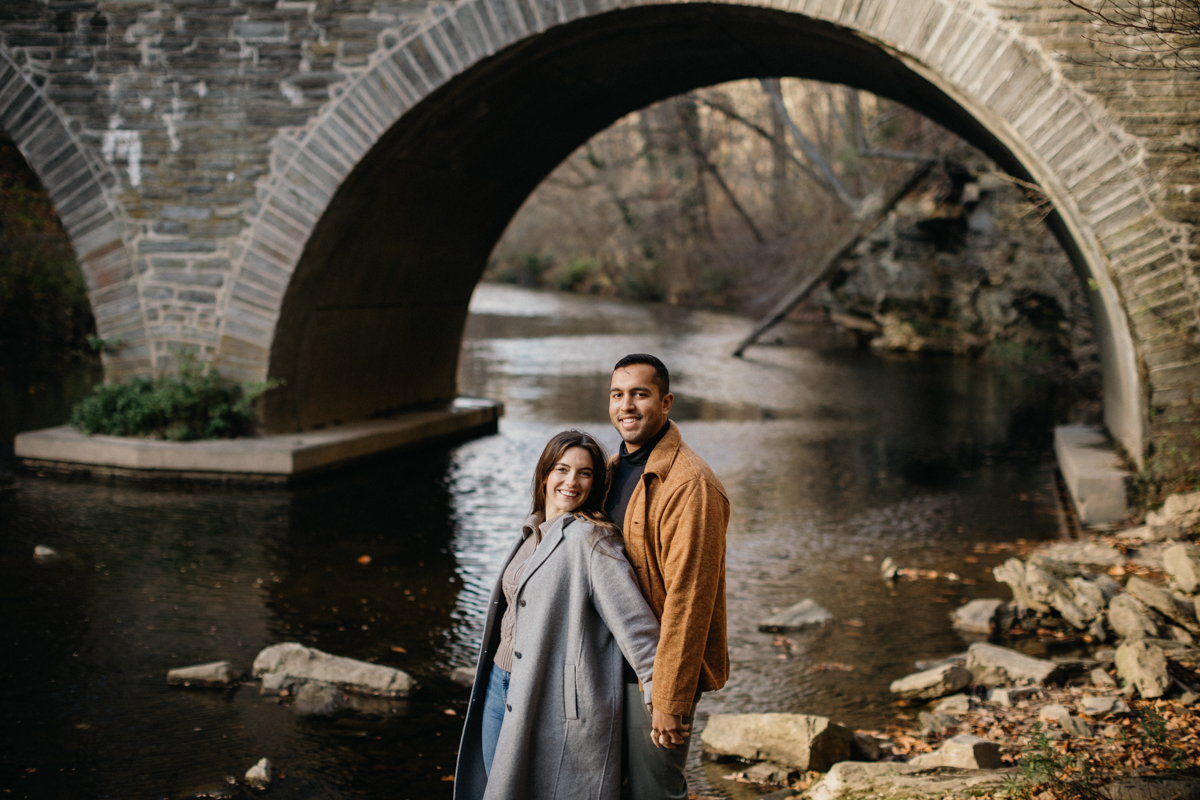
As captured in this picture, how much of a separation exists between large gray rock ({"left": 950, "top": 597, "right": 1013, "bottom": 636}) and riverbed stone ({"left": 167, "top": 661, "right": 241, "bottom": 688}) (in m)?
3.82

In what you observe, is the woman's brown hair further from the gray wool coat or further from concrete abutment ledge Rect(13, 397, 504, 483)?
concrete abutment ledge Rect(13, 397, 504, 483)

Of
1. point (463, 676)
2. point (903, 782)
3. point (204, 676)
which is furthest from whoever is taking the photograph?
point (463, 676)

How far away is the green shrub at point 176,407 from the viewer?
29.7ft

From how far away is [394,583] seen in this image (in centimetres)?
644

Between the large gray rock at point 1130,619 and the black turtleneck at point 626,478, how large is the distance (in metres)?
3.31

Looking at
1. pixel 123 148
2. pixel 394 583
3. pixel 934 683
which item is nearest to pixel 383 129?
pixel 123 148

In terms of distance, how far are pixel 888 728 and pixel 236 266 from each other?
685 cm

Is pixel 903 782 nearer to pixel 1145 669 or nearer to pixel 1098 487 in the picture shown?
pixel 1145 669

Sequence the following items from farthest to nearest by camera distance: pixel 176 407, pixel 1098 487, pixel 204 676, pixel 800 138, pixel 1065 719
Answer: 1. pixel 800 138
2. pixel 176 407
3. pixel 1098 487
4. pixel 204 676
5. pixel 1065 719

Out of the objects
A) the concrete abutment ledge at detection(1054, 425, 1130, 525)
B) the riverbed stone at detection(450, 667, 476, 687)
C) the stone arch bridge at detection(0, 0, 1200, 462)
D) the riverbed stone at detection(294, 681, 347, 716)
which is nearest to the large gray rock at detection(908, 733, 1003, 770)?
the riverbed stone at detection(450, 667, 476, 687)

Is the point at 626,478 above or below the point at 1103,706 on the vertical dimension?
above

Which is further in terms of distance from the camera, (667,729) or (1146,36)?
(1146,36)

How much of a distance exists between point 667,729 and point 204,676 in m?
3.02

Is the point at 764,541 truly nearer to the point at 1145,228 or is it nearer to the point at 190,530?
the point at 1145,228
